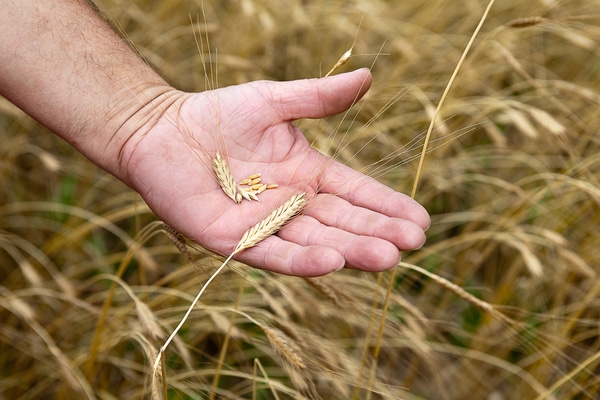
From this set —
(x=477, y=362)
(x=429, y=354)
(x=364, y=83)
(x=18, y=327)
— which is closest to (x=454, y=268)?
(x=477, y=362)

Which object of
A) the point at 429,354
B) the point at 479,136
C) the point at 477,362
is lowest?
the point at 477,362

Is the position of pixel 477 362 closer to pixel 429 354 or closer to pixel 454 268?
pixel 454 268

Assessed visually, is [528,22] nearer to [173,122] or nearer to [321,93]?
[321,93]

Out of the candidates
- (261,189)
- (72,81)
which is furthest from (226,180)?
(72,81)

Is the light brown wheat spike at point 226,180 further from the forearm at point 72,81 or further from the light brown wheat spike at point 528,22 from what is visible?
the light brown wheat spike at point 528,22

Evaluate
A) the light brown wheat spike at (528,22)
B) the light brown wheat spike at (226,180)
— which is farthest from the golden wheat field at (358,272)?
the light brown wheat spike at (226,180)
